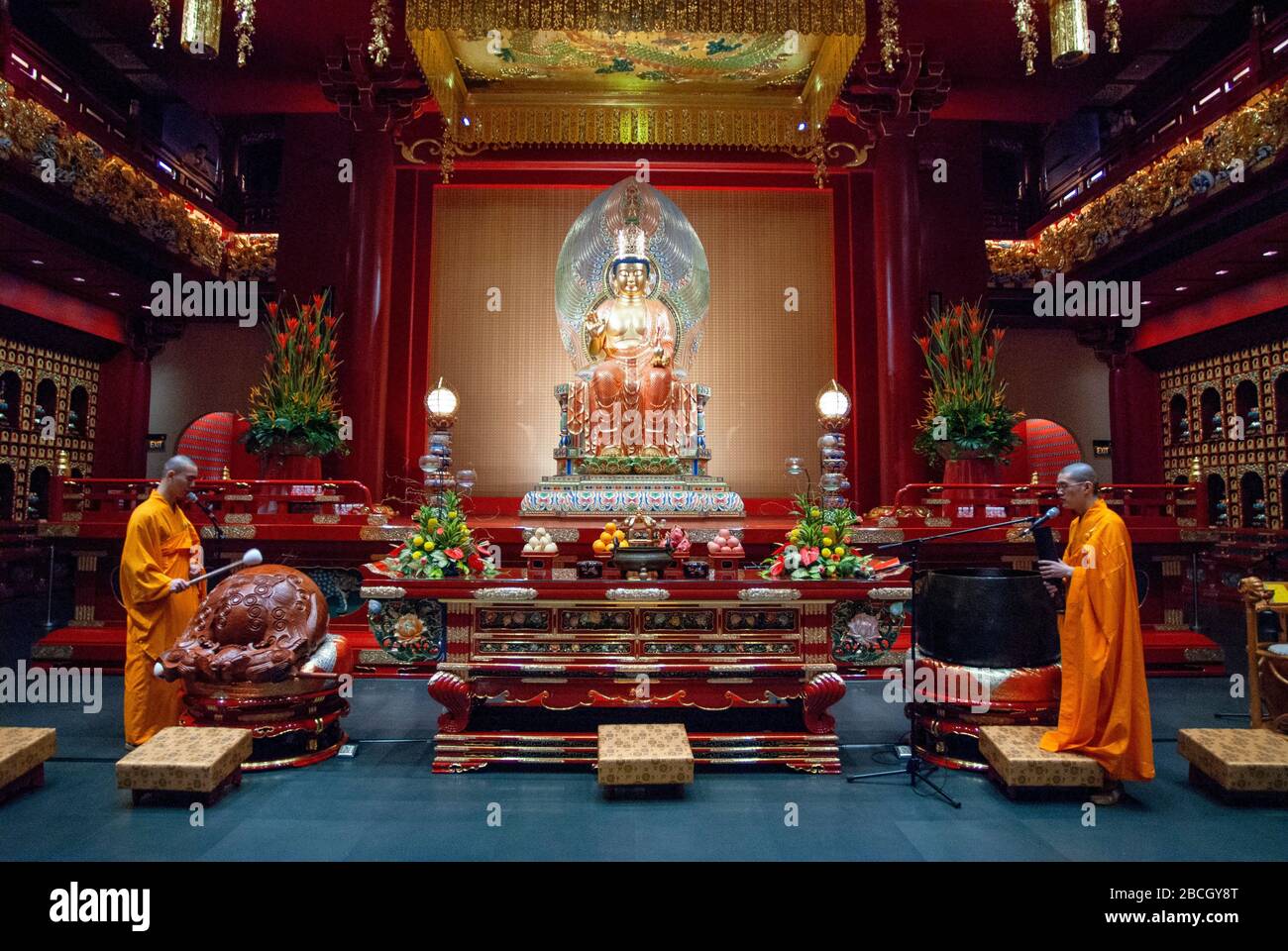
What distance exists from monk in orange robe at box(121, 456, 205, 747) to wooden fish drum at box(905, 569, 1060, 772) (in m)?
3.58

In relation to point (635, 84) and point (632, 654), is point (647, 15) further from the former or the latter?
point (632, 654)

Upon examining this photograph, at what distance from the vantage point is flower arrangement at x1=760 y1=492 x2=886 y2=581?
3.63 metres

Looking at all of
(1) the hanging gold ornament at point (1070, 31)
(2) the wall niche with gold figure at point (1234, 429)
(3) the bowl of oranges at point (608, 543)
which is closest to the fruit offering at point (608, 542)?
(3) the bowl of oranges at point (608, 543)

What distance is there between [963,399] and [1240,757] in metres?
3.58

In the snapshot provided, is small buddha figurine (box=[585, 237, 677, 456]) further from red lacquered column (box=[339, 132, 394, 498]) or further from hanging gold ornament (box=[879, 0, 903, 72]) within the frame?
hanging gold ornament (box=[879, 0, 903, 72])

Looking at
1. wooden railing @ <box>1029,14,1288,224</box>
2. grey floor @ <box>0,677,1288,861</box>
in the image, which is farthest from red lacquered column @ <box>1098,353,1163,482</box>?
grey floor @ <box>0,677,1288,861</box>

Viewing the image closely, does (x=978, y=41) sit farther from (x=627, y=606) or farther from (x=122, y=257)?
(x=122, y=257)

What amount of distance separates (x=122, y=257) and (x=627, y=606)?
7986 millimetres

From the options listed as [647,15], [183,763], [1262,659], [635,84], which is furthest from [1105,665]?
[635,84]

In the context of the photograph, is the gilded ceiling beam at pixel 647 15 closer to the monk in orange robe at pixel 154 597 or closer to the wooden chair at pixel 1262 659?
the monk in orange robe at pixel 154 597

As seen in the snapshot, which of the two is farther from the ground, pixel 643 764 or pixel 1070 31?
pixel 1070 31

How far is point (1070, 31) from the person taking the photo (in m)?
3.93

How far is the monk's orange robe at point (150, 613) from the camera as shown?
3576 mm

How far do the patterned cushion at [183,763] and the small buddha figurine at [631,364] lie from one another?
4.14 m
